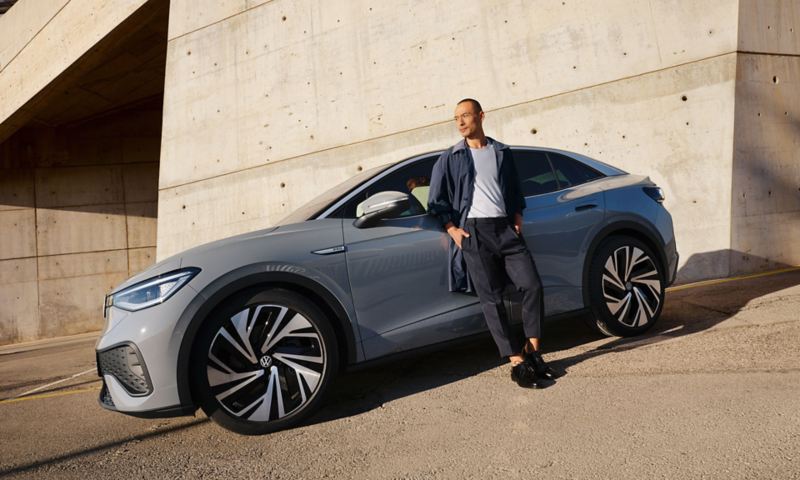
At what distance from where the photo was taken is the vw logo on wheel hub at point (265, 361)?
3115 millimetres

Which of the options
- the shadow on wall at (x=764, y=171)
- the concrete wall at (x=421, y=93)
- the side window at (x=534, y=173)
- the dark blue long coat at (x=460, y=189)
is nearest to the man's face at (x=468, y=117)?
the dark blue long coat at (x=460, y=189)

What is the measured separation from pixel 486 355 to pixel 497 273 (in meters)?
1.07

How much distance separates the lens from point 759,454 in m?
2.32

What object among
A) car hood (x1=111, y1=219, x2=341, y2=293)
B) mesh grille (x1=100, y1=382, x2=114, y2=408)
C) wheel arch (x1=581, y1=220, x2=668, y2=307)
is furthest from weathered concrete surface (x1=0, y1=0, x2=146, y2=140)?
wheel arch (x1=581, y1=220, x2=668, y2=307)

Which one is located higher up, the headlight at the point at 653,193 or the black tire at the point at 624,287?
the headlight at the point at 653,193

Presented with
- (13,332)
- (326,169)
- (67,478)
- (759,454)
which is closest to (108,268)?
(13,332)

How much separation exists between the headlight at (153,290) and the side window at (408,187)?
3.17 ft

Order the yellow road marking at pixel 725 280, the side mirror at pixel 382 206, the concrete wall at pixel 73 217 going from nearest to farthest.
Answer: the side mirror at pixel 382 206 → the yellow road marking at pixel 725 280 → the concrete wall at pixel 73 217

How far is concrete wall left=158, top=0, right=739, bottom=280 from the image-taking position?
6.71 m

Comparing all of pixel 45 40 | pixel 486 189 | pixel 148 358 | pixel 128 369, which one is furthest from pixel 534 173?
pixel 45 40

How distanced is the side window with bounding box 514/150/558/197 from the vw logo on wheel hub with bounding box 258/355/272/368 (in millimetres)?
2062

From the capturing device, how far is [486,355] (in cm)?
443

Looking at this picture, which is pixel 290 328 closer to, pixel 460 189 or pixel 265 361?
pixel 265 361

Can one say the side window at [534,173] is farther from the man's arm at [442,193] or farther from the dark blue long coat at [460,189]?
→ the man's arm at [442,193]
